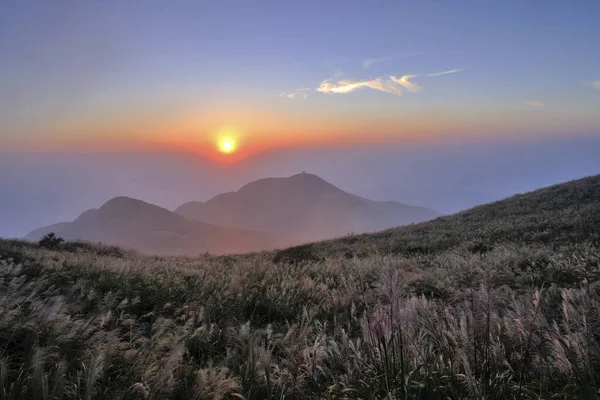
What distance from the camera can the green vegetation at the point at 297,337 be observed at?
7.91 feet

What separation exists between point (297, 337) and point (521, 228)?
1557 cm

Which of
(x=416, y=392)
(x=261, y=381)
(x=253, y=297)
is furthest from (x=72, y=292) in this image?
(x=416, y=392)

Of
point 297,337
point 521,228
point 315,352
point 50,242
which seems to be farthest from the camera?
point 50,242

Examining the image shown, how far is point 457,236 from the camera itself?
1703 centimetres

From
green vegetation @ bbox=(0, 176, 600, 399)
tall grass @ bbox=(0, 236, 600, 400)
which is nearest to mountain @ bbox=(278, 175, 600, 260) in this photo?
green vegetation @ bbox=(0, 176, 600, 399)

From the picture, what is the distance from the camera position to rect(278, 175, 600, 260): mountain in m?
13.1

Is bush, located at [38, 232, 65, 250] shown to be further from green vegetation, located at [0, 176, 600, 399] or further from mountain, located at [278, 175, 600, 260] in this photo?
green vegetation, located at [0, 176, 600, 399]

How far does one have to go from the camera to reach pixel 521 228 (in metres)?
15.6

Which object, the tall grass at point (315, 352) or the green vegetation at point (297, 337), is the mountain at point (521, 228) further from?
the tall grass at point (315, 352)

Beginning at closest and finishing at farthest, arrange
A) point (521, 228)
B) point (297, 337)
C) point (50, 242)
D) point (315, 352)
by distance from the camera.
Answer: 1. point (315, 352)
2. point (297, 337)
3. point (521, 228)
4. point (50, 242)

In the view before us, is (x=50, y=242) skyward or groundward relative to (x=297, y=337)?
skyward

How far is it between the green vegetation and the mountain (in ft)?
14.5

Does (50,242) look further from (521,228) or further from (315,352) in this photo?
(521,228)

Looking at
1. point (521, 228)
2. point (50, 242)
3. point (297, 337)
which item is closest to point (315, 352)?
point (297, 337)
